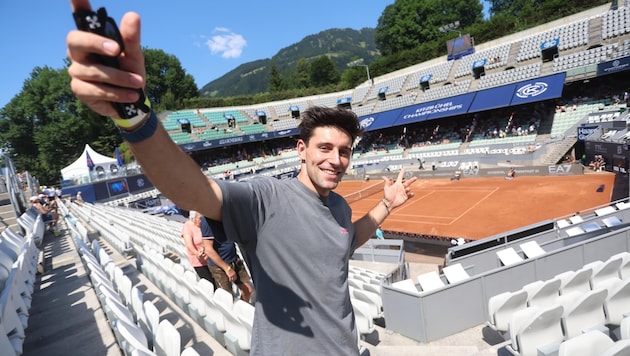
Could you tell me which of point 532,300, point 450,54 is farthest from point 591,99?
point 532,300

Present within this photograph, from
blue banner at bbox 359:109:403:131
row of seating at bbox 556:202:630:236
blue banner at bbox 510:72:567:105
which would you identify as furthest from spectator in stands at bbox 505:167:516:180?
blue banner at bbox 359:109:403:131

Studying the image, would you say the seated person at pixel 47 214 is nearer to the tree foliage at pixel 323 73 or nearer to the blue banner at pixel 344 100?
the blue banner at pixel 344 100

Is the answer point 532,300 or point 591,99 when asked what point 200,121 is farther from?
point 532,300

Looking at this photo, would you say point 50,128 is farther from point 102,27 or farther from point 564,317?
point 564,317

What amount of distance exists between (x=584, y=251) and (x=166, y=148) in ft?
26.1

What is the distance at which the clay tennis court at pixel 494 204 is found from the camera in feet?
46.2

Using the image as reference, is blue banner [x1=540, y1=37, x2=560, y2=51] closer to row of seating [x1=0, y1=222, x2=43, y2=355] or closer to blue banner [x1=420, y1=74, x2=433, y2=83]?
blue banner [x1=420, y1=74, x2=433, y2=83]

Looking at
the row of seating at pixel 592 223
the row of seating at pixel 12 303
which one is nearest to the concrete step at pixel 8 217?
the row of seating at pixel 12 303

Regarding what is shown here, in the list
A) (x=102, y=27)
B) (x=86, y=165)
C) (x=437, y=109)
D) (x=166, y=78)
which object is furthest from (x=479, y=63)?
(x=166, y=78)

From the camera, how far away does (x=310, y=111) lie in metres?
2.01

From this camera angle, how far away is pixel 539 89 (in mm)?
25594

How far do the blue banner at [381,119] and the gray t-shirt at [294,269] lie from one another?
33.6 meters

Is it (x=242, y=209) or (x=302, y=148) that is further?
(x=302, y=148)

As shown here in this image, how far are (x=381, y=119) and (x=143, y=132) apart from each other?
119 feet
